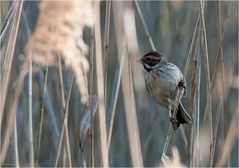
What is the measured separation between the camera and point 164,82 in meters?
2.23

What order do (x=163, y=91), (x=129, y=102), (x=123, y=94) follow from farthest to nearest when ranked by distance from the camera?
(x=123, y=94)
(x=163, y=91)
(x=129, y=102)

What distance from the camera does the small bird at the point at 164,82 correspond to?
83.9 inches

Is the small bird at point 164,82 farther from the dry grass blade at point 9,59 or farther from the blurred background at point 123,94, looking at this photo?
the dry grass blade at point 9,59

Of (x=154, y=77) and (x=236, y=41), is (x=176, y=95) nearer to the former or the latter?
(x=154, y=77)

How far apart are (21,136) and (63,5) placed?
6.11 ft

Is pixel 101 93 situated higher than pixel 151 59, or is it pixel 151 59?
pixel 151 59

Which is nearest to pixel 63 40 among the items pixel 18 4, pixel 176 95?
pixel 18 4

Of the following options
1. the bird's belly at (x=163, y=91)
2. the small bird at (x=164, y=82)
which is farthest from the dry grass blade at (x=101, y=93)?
the bird's belly at (x=163, y=91)

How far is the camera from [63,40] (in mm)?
1612

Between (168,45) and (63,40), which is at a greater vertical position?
(168,45)

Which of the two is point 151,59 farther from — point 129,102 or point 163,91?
point 129,102

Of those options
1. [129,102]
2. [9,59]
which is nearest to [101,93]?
[129,102]

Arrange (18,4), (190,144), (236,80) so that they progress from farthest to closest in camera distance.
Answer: (236,80), (190,144), (18,4)

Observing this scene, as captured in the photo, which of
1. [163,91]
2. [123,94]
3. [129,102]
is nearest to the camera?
[129,102]
